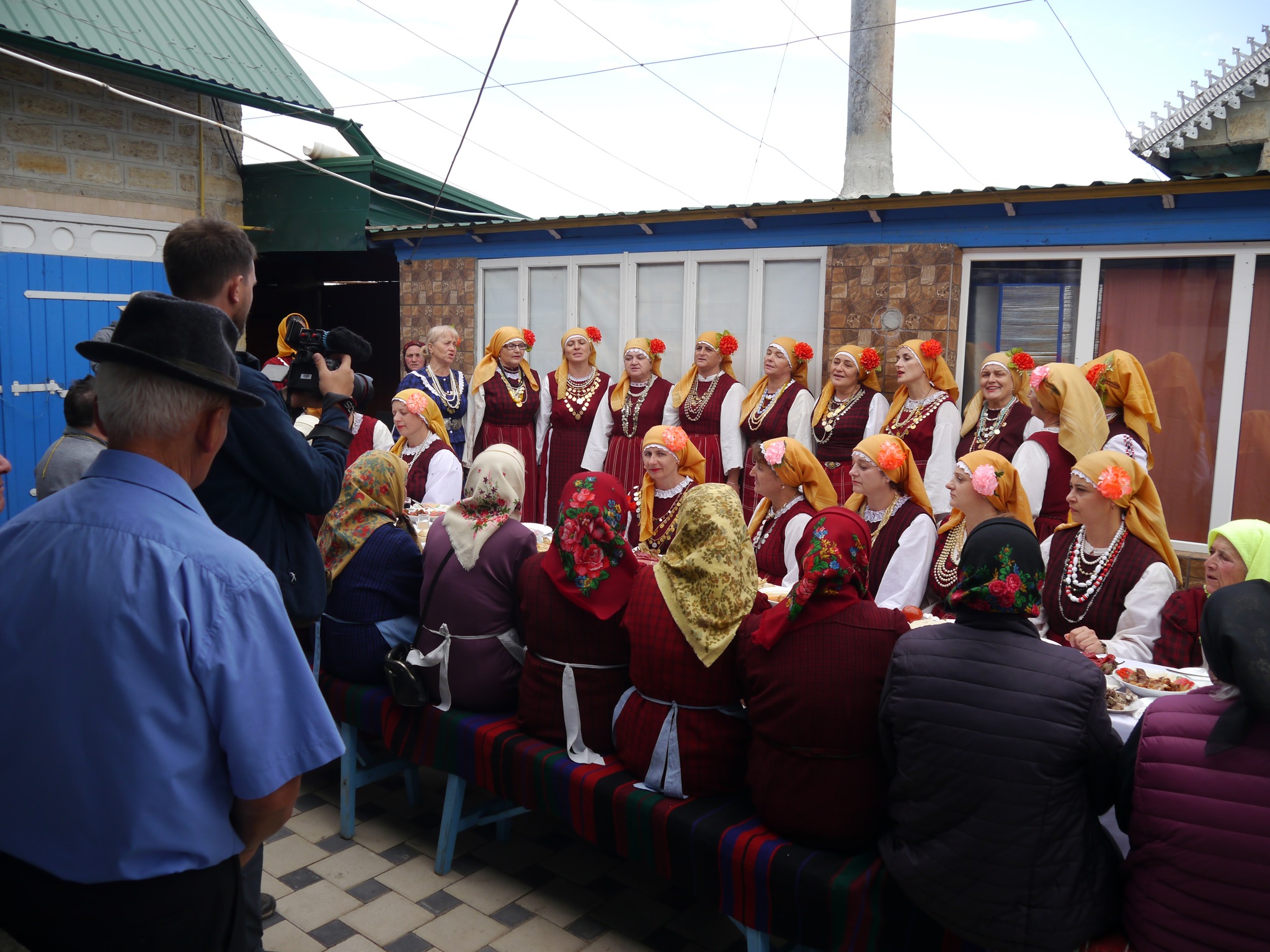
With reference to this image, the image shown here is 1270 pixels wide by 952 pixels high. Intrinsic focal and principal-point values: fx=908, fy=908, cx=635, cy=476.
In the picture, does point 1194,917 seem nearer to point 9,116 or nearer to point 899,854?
point 899,854

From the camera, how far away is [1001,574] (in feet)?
6.94

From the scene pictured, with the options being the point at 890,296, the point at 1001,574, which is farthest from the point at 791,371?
the point at 1001,574

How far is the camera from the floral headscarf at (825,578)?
237 cm

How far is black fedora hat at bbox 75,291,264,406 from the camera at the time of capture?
4.38 ft

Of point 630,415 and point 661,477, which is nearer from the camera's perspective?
point 661,477

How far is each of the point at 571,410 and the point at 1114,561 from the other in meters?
4.26

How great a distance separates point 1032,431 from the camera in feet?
16.6

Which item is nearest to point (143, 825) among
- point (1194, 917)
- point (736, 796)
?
point (736, 796)

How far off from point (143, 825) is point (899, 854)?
1.69m

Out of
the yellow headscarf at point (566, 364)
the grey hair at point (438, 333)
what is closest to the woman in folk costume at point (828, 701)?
the yellow headscarf at point (566, 364)

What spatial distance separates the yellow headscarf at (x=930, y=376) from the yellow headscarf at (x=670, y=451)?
1441mm

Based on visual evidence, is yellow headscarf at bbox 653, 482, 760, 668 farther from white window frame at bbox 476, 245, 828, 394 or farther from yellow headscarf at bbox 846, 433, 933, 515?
white window frame at bbox 476, 245, 828, 394

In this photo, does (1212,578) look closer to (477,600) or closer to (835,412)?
(477,600)

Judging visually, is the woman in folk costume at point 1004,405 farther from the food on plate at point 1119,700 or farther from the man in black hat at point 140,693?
the man in black hat at point 140,693
